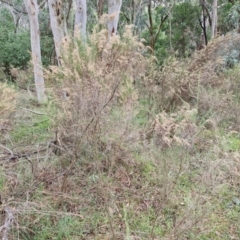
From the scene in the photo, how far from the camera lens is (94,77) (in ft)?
8.76

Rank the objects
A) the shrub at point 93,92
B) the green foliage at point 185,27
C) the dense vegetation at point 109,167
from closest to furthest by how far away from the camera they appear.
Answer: the dense vegetation at point 109,167 < the shrub at point 93,92 < the green foliage at point 185,27

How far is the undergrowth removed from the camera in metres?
2.44

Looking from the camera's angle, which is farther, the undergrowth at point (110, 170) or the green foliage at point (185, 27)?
the green foliage at point (185, 27)

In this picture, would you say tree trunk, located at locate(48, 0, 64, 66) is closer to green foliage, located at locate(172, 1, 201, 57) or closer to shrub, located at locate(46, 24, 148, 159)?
shrub, located at locate(46, 24, 148, 159)

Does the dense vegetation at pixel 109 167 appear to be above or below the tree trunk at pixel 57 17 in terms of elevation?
below

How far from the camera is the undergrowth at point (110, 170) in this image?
2439 mm

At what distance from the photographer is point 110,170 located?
2.93m

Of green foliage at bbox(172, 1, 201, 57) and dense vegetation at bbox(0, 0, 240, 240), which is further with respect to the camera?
green foliage at bbox(172, 1, 201, 57)

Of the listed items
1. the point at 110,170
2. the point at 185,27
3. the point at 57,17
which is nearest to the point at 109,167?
the point at 110,170

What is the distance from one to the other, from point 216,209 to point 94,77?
1586 mm

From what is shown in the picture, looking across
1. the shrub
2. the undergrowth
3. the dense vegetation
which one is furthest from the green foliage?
the shrub

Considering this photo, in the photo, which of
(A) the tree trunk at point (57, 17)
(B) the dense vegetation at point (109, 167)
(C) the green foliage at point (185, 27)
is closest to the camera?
(B) the dense vegetation at point (109, 167)

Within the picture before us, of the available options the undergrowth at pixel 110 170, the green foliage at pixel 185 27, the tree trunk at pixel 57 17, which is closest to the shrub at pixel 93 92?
the undergrowth at pixel 110 170

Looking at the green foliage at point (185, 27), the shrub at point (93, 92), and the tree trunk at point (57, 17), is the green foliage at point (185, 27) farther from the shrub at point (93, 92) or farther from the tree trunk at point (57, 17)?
the shrub at point (93, 92)
